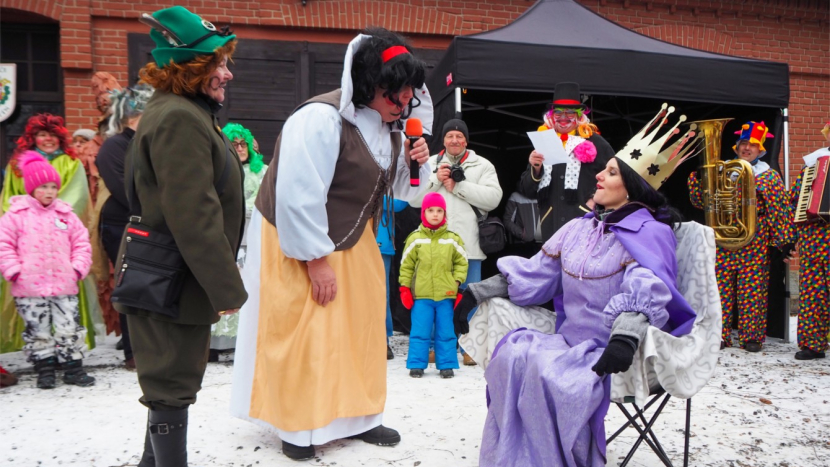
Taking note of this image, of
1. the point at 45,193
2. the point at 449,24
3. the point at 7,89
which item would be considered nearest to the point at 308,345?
the point at 45,193

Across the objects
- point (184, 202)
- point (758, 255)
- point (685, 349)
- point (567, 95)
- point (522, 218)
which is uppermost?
point (567, 95)

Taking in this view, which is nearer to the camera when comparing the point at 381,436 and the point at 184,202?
the point at 184,202

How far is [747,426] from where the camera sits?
3631mm

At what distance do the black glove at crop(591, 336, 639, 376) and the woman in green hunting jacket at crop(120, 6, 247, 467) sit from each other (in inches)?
47.8

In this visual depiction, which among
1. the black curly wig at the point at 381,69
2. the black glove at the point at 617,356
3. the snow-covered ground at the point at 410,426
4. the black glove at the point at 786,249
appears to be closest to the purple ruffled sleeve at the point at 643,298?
the black glove at the point at 617,356

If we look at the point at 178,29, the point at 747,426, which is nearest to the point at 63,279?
the point at 178,29

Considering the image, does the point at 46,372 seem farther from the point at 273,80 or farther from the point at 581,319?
the point at 273,80

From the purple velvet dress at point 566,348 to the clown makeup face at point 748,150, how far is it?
370cm

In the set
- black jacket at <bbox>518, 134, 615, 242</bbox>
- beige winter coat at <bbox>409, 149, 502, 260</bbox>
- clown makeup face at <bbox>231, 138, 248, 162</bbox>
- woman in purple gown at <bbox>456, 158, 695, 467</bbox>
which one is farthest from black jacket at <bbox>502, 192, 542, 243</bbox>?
woman in purple gown at <bbox>456, 158, 695, 467</bbox>

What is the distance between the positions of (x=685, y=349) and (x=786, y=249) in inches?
160

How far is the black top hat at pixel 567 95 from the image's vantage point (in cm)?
521

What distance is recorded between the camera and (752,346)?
592 centimetres

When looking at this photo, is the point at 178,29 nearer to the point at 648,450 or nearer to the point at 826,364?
the point at 648,450

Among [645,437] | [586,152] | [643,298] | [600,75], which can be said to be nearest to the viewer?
[643,298]
